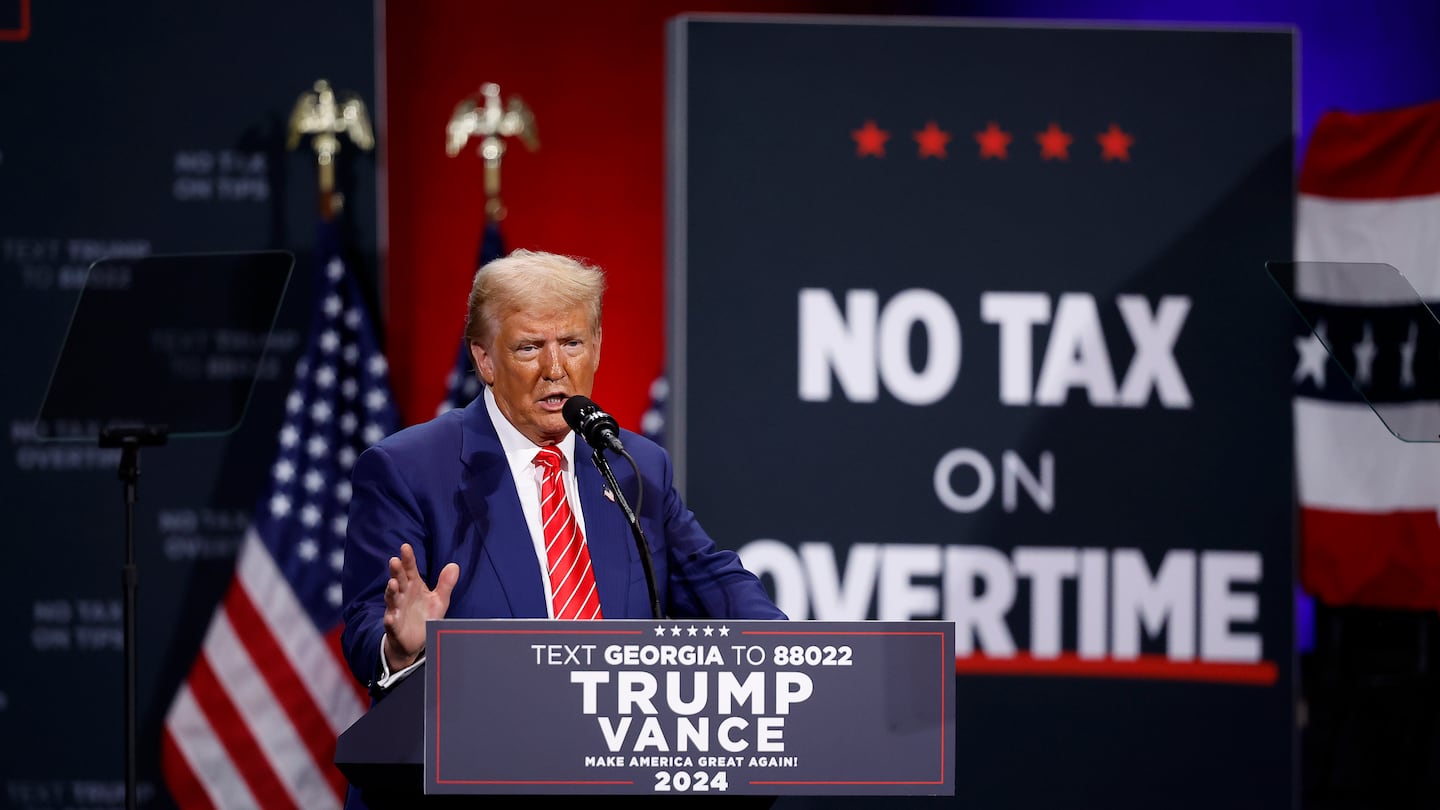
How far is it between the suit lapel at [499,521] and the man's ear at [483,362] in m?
0.07

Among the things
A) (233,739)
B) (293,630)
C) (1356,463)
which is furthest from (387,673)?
(1356,463)

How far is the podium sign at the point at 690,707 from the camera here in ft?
5.23

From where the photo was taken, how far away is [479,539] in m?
2.07

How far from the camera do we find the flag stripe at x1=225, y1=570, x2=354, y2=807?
416cm

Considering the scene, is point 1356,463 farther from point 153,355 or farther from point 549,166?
point 153,355

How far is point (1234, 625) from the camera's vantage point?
3682 mm

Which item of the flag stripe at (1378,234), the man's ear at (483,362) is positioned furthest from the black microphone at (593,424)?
the flag stripe at (1378,234)

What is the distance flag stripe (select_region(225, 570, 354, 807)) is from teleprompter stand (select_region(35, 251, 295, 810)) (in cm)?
64

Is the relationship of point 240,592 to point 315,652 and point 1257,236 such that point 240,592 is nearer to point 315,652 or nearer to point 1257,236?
point 315,652

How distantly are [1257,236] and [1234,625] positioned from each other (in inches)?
37.9

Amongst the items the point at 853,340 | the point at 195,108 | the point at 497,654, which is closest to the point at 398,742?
the point at 497,654

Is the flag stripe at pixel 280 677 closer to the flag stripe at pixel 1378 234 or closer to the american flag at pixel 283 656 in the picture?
the american flag at pixel 283 656

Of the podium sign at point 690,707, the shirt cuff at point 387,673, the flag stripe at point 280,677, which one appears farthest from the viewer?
the flag stripe at point 280,677

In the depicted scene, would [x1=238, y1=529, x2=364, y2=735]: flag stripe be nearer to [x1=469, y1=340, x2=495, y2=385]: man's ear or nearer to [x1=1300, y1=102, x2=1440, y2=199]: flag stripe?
[x1=469, y1=340, x2=495, y2=385]: man's ear
